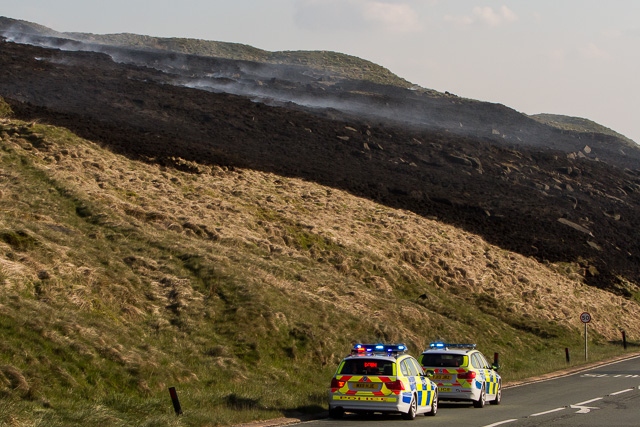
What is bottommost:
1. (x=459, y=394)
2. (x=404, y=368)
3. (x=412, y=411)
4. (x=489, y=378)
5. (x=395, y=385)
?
(x=459, y=394)

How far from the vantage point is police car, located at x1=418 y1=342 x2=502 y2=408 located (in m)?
23.9

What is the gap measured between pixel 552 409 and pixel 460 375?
8.36 ft

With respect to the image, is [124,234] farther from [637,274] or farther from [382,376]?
[637,274]

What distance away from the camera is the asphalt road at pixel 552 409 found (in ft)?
64.1

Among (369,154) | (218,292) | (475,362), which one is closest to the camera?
(475,362)

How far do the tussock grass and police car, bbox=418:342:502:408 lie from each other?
3489 mm

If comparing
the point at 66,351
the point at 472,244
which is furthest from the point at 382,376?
the point at 472,244

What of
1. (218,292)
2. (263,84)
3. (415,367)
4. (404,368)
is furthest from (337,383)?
(263,84)

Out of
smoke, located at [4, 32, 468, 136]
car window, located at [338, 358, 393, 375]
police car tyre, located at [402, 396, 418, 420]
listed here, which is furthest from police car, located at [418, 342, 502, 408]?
smoke, located at [4, 32, 468, 136]

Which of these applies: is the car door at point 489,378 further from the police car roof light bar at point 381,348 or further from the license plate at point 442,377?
the police car roof light bar at point 381,348

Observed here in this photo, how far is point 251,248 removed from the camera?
40.7 meters

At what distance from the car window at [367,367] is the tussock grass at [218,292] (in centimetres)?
215

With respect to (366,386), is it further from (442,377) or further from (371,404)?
(442,377)

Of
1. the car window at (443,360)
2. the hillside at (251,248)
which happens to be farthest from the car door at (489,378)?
the hillside at (251,248)
